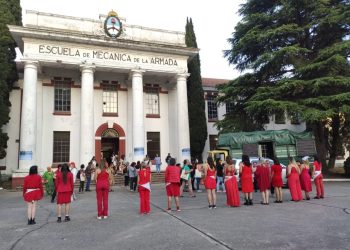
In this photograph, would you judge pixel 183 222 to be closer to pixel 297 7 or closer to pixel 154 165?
pixel 154 165

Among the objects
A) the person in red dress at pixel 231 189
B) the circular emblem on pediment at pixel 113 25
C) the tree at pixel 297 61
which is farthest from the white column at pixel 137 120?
the person in red dress at pixel 231 189

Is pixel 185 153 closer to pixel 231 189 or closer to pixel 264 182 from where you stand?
pixel 264 182

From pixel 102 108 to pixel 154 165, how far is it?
20.7ft

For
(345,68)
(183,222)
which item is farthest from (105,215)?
(345,68)

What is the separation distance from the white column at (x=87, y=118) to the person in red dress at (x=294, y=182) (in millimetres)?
14103

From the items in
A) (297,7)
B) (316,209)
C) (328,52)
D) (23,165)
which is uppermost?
(297,7)

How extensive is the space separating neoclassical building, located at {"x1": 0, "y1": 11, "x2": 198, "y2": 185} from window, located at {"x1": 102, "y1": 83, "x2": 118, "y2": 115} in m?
0.08

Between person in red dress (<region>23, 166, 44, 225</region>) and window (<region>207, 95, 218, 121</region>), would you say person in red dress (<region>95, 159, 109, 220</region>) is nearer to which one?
person in red dress (<region>23, 166, 44, 225</region>)

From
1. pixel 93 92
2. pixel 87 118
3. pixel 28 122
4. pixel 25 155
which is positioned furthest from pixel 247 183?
pixel 93 92

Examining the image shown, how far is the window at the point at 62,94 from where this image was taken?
2486 centimetres

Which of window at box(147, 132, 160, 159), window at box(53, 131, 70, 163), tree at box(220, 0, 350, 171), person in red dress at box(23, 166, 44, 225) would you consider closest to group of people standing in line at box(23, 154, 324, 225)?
person in red dress at box(23, 166, 44, 225)

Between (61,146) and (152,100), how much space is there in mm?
8412

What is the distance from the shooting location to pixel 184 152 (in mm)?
24375

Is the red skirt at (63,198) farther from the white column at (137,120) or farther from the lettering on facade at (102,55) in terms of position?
the lettering on facade at (102,55)
